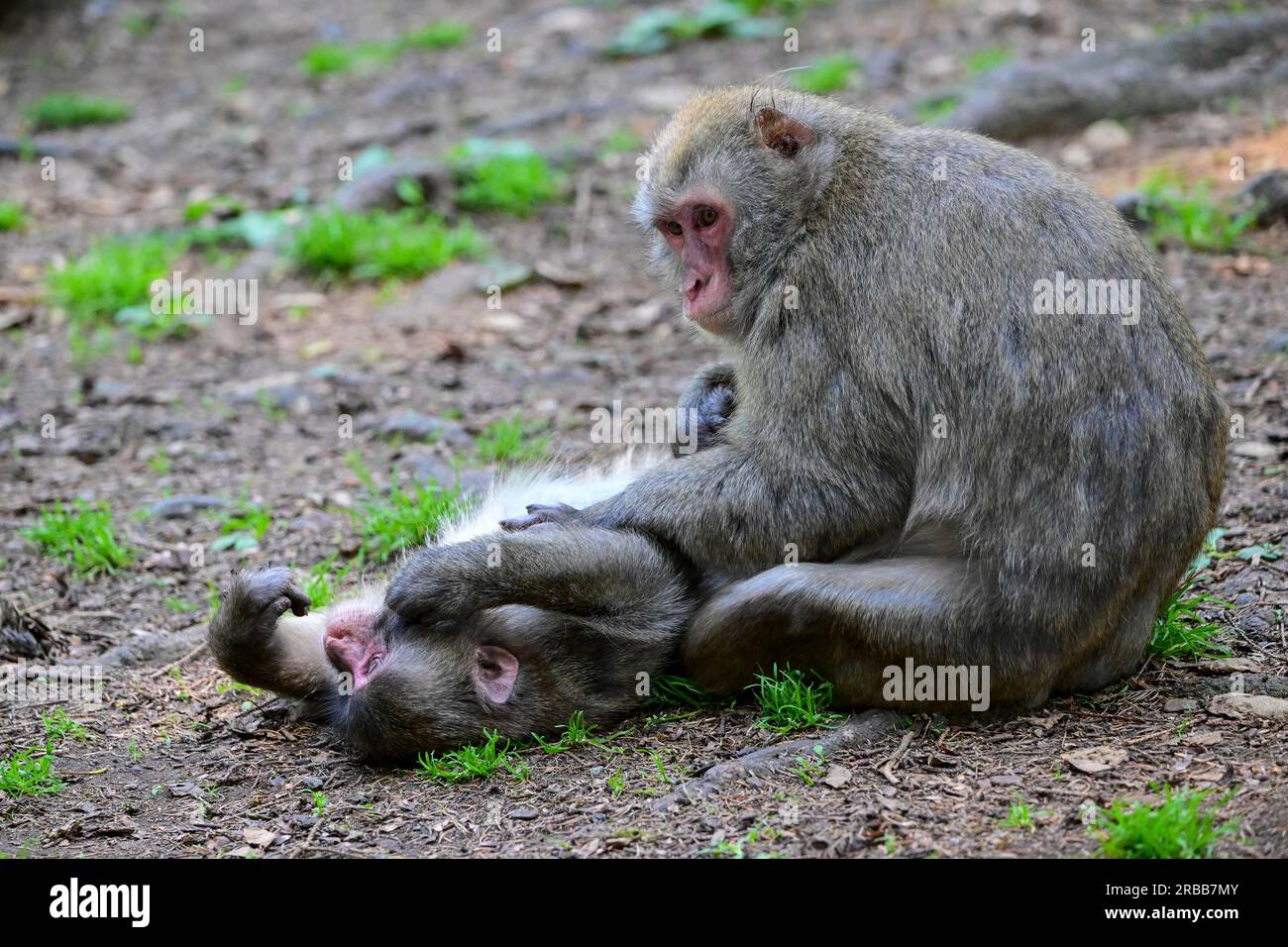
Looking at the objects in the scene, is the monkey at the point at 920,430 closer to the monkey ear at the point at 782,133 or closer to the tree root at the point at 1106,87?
the monkey ear at the point at 782,133

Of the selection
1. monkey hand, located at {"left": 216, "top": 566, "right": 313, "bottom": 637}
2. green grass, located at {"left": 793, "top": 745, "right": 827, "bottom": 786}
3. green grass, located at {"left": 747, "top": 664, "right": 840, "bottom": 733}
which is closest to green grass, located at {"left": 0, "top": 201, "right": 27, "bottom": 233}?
monkey hand, located at {"left": 216, "top": 566, "right": 313, "bottom": 637}

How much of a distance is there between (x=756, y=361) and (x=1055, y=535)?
1.22 m

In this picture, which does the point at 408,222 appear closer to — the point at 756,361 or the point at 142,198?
the point at 142,198

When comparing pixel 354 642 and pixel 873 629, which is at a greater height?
pixel 873 629

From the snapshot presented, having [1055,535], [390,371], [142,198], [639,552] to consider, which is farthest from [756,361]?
[142,198]

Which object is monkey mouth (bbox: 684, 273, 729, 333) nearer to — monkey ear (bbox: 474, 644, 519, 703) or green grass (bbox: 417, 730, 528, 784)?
monkey ear (bbox: 474, 644, 519, 703)

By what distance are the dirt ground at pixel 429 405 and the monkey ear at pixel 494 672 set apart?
0.35 metres

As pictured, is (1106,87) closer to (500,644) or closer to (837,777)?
(500,644)

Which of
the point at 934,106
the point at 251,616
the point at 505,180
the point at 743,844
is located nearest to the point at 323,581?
the point at 251,616

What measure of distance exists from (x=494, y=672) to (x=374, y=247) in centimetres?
558

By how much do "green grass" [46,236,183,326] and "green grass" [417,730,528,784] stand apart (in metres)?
5.83

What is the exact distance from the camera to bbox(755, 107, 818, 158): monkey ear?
5.25m

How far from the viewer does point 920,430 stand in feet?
15.8
